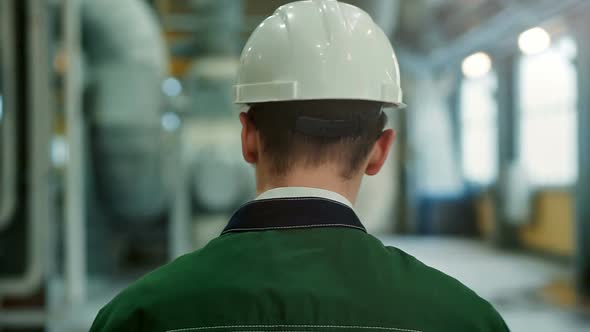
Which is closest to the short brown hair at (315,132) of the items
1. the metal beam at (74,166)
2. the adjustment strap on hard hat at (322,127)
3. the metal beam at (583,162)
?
the adjustment strap on hard hat at (322,127)

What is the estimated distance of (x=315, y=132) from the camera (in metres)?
0.93

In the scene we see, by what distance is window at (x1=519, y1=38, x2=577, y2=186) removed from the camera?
6762 mm

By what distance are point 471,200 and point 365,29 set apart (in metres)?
8.94

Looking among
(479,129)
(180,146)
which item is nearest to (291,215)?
(180,146)

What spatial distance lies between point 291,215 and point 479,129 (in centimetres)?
876

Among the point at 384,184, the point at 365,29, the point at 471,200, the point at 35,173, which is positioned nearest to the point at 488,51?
the point at 471,200

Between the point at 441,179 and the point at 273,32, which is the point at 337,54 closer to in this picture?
the point at 273,32

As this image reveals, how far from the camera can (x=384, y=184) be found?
16.2ft

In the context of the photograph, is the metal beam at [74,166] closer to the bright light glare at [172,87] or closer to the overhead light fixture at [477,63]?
the bright light glare at [172,87]

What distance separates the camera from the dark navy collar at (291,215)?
0.86 metres

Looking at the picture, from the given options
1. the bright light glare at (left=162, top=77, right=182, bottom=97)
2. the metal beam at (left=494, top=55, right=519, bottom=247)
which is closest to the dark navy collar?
the bright light glare at (left=162, top=77, right=182, bottom=97)

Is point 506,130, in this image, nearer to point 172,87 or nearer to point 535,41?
point 535,41

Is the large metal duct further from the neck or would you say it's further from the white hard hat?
the neck

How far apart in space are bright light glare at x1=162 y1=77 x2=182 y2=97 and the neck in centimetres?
375
